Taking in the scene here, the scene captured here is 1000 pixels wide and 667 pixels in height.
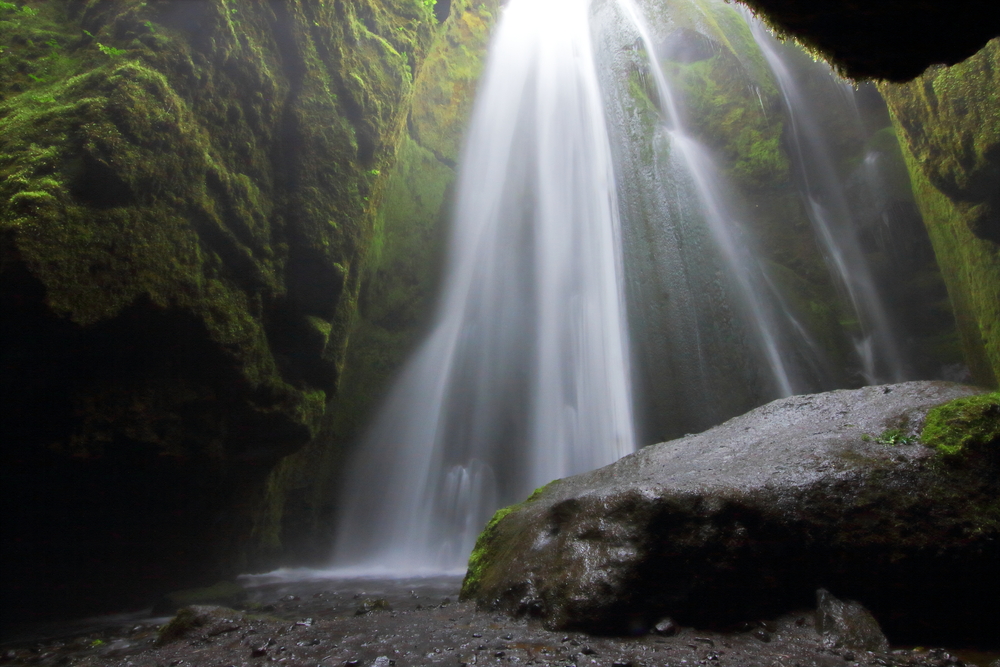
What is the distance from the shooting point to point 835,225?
13.1 metres

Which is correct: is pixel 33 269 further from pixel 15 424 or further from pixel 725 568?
pixel 725 568

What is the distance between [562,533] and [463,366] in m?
8.08

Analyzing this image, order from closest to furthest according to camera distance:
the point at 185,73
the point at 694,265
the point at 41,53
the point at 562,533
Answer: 1. the point at 562,533
2. the point at 41,53
3. the point at 185,73
4. the point at 694,265

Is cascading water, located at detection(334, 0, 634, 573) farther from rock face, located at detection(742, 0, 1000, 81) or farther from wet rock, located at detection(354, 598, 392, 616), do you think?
rock face, located at detection(742, 0, 1000, 81)

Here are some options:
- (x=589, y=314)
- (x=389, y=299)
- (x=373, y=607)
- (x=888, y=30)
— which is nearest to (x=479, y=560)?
(x=373, y=607)

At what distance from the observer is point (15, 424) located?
4.88 m

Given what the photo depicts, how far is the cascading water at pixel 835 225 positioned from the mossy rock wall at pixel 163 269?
1140 centimetres

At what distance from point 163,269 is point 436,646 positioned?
487 cm

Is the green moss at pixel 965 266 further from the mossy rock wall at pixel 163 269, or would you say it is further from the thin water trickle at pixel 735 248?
the mossy rock wall at pixel 163 269

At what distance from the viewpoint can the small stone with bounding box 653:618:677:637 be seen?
333 cm

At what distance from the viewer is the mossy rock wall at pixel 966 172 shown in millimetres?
6949

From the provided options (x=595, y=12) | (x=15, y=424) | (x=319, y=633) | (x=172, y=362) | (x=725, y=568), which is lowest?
(x=319, y=633)

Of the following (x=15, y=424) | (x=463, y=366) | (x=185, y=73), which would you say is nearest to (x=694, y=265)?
(x=463, y=366)

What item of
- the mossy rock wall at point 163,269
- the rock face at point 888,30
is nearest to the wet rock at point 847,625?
the rock face at point 888,30
